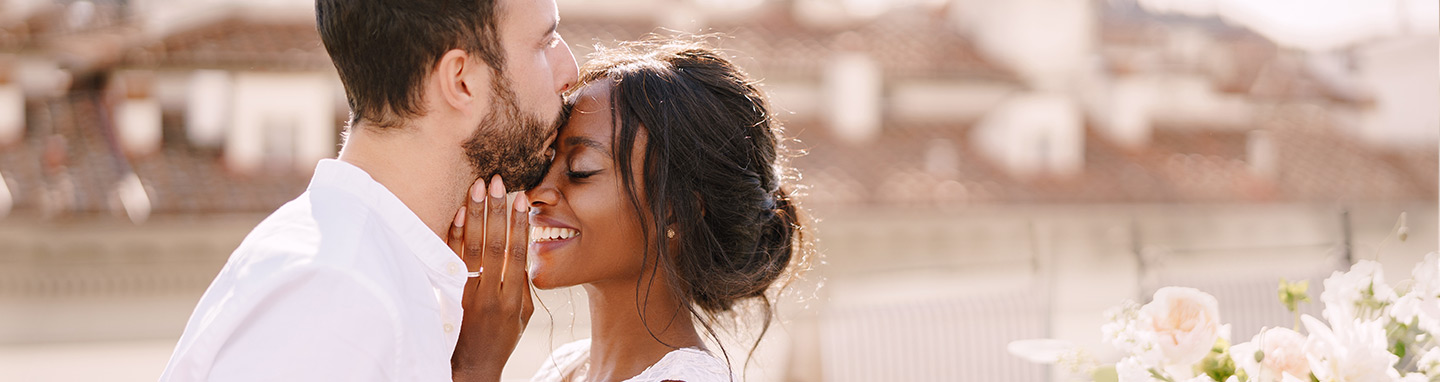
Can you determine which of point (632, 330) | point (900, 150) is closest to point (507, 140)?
point (632, 330)

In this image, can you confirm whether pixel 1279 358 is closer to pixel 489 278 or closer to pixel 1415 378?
pixel 1415 378

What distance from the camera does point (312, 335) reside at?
4.22 ft

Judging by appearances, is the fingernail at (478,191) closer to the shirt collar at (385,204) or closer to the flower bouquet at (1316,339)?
the shirt collar at (385,204)

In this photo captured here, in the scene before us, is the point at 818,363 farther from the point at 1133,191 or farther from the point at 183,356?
the point at 1133,191

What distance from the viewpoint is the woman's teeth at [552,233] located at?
214 centimetres

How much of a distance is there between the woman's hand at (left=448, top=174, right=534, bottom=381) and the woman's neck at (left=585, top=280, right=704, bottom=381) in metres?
0.28

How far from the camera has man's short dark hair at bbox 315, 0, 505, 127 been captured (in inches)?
63.2

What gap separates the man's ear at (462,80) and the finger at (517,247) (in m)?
0.24

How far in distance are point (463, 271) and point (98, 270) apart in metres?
10.8

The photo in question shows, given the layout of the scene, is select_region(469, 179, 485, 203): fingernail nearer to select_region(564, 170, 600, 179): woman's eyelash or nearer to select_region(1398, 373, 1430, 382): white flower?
select_region(564, 170, 600, 179): woman's eyelash

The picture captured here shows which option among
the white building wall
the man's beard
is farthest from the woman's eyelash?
the white building wall

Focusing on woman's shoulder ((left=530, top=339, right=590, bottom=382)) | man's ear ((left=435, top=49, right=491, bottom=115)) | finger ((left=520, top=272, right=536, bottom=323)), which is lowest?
woman's shoulder ((left=530, top=339, right=590, bottom=382))

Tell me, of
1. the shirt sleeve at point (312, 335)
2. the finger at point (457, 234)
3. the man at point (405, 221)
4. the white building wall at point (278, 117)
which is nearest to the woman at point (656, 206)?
the man at point (405, 221)

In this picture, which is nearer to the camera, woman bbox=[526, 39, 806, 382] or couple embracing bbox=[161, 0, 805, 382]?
couple embracing bbox=[161, 0, 805, 382]
